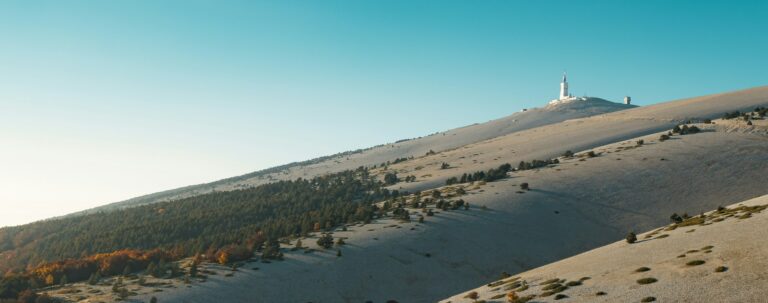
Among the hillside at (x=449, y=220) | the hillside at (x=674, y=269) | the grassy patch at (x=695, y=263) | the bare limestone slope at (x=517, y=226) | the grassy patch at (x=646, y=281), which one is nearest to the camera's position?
the hillside at (x=674, y=269)

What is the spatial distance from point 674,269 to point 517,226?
37.5 metres

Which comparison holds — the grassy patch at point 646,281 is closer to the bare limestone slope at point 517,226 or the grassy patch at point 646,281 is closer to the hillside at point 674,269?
the hillside at point 674,269

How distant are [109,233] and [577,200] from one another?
285ft

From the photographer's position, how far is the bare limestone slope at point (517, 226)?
55375 mm

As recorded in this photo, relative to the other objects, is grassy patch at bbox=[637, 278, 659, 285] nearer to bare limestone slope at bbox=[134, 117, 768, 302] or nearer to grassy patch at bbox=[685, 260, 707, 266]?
grassy patch at bbox=[685, 260, 707, 266]

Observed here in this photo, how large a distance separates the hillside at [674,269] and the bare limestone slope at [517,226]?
15.6 m

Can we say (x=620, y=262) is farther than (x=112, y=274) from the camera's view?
No

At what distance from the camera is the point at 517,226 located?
70250 millimetres

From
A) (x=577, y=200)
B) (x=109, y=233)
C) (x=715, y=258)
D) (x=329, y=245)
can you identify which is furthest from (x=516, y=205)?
(x=109, y=233)

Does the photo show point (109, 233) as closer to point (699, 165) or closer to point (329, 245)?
point (329, 245)

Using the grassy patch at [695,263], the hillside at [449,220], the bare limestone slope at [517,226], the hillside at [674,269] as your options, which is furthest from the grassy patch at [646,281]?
the hillside at [449,220]

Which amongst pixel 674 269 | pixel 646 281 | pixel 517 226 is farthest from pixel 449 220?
pixel 646 281

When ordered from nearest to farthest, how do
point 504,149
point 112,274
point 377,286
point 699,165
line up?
point 377,286, point 112,274, point 699,165, point 504,149

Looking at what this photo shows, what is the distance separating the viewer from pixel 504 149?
454 feet
